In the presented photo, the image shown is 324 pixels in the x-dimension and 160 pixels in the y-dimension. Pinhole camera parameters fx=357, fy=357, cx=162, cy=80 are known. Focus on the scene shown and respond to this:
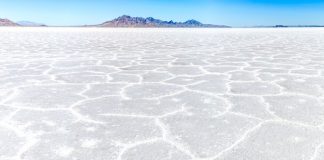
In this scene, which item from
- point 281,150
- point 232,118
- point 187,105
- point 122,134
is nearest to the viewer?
point 281,150

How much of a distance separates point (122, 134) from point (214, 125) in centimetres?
64

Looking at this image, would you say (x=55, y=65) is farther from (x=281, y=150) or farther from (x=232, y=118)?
(x=281, y=150)

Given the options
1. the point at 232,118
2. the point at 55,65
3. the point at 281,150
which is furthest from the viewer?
the point at 55,65

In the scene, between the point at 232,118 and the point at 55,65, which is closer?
the point at 232,118

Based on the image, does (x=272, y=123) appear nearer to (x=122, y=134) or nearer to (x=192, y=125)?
(x=192, y=125)

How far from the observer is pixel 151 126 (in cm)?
245

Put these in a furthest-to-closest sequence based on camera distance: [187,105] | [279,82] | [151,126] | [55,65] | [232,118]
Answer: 1. [55,65]
2. [279,82]
3. [187,105]
4. [232,118]
5. [151,126]

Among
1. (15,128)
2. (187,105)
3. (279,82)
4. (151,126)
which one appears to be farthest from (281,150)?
(279,82)

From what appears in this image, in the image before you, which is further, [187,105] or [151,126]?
[187,105]

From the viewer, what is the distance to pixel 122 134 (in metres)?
2.28

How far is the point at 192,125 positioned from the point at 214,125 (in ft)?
0.50

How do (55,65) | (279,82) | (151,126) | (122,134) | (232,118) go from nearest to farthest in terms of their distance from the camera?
(122,134)
(151,126)
(232,118)
(279,82)
(55,65)

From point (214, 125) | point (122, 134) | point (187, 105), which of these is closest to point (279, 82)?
point (187, 105)

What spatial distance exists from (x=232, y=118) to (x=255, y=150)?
1.96ft
